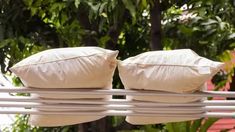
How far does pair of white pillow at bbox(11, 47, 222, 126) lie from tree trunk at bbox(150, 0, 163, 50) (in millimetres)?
1362

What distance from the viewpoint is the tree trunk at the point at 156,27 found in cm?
270

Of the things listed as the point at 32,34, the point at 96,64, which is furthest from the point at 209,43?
the point at 96,64

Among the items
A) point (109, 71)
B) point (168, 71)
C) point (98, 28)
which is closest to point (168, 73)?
point (168, 71)

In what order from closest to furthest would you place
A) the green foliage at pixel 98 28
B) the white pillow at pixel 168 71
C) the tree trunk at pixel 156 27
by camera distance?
1. the white pillow at pixel 168 71
2. the green foliage at pixel 98 28
3. the tree trunk at pixel 156 27

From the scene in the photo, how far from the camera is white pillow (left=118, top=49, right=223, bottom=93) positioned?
4.19 ft

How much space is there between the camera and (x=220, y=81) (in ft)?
9.81

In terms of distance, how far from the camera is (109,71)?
→ 133 centimetres

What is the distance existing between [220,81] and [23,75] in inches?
77.0

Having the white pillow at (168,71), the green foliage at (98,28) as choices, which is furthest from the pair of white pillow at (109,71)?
the green foliage at (98,28)

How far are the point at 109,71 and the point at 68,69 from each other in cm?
13

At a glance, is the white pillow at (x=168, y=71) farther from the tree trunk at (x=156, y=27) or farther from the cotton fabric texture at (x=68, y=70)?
the tree trunk at (x=156, y=27)

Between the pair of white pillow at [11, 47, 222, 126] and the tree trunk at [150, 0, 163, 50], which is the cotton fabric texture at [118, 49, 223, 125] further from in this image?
the tree trunk at [150, 0, 163, 50]

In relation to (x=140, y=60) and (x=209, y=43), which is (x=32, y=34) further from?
(x=140, y=60)

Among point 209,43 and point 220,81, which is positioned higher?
point 209,43
